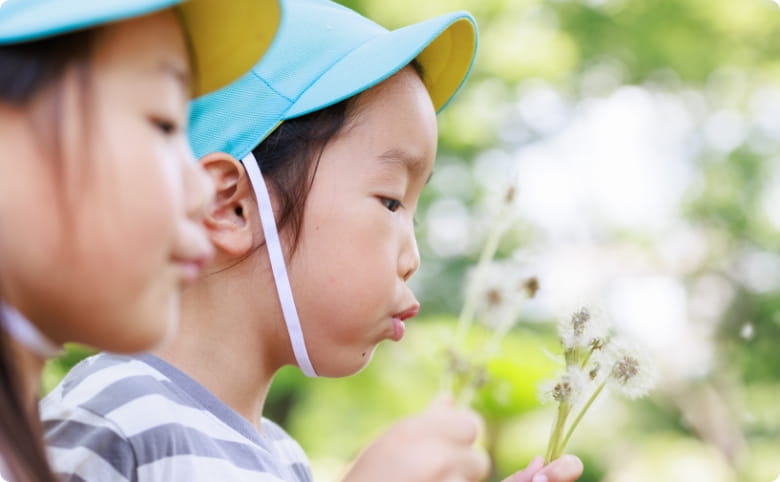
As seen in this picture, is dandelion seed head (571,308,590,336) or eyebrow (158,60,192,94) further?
dandelion seed head (571,308,590,336)

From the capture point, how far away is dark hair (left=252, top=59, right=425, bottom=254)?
114 centimetres

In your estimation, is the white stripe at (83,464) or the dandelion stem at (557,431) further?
the dandelion stem at (557,431)

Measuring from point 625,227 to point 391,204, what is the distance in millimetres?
5495

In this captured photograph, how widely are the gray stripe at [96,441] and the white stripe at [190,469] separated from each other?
0.02m

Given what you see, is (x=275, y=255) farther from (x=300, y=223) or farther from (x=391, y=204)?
(x=391, y=204)

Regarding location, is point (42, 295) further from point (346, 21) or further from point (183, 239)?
point (346, 21)

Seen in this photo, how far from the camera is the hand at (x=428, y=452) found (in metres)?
0.85

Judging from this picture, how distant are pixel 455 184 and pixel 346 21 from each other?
467 centimetres

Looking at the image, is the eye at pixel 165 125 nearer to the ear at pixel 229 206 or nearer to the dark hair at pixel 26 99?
the dark hair at pixel 26 99

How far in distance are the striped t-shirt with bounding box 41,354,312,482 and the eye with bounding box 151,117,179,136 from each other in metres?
0.35

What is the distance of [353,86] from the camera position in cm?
113

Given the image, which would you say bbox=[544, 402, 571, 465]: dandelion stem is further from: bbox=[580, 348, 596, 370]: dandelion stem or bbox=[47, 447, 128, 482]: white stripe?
bbox=[47, 447, 128, 482]: white stripe

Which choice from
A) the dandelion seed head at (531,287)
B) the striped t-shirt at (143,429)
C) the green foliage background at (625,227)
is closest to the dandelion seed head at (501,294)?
the dandelion seed head at (531,287)

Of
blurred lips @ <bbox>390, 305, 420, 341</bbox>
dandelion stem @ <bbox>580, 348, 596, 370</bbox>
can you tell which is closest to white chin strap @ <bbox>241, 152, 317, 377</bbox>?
blurred lips @ <bbox>390, 305, 420, 341</bbox>
